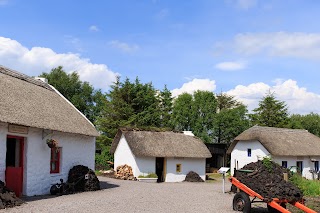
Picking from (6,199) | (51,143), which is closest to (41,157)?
(51,143)

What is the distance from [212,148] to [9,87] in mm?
31176

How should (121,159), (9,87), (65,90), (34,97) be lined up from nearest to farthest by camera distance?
(9,87) < (34,97) < (121,159) < (65,90)

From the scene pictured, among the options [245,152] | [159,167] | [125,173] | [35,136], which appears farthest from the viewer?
[245,152]

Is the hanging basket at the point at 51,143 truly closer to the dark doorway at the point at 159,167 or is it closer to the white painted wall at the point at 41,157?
the white painted wall at the point at 41,157

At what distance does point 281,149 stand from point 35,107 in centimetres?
2542

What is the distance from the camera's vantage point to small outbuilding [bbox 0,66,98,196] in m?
15.4

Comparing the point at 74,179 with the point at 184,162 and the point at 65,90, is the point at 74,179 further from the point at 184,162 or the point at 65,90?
the point at 65,90

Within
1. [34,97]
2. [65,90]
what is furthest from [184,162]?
[65,90]

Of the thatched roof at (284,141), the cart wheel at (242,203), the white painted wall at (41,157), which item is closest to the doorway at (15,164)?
the white painted wall at (41,157)

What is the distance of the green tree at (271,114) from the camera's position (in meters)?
54.3

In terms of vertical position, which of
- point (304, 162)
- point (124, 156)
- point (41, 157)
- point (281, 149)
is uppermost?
point (281, 149)

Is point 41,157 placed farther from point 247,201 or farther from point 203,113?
point 203,113

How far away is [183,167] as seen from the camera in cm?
3231

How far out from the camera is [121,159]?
32375 millimetres
